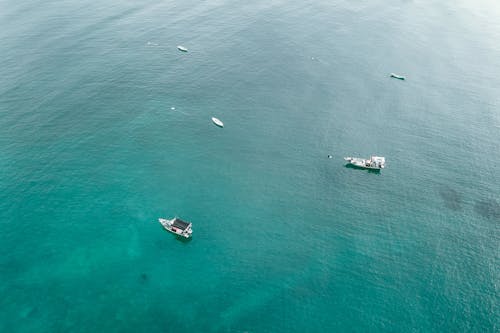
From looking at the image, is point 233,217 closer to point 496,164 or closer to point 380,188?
point 380,188

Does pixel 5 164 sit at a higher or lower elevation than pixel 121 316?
higher

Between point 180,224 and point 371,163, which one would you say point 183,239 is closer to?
point 180,224

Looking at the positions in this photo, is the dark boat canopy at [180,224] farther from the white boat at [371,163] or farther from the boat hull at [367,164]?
the white boat at [371,163]

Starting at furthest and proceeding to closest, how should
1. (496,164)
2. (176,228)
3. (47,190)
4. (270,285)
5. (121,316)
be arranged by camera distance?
1. (496,164)
2. (47,190)
3. (176,228)
4. (270,285)
5. (121,316)

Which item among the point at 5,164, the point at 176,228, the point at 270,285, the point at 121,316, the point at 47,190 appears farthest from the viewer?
the point at 5,164

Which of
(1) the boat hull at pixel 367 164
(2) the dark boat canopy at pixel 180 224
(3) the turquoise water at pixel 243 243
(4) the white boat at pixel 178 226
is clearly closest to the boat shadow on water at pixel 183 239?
(4) the white boat at pixel 178 226

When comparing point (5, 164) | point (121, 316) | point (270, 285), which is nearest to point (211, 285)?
point (270, 285)

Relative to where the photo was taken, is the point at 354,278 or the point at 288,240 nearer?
the point at 354,278
